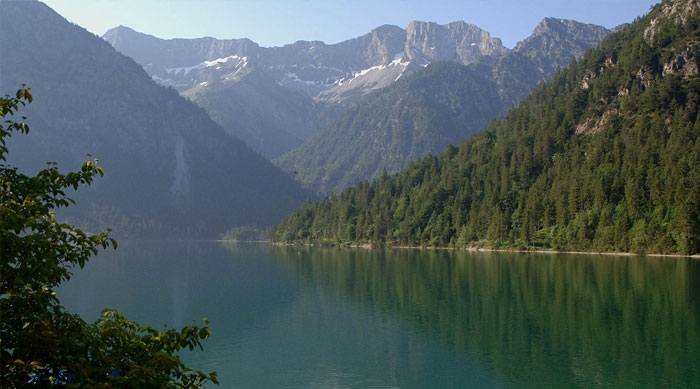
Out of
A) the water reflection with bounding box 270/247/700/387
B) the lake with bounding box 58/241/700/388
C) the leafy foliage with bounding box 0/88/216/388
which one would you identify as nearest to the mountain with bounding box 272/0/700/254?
the water reflection with bounding box 270/247/700/387

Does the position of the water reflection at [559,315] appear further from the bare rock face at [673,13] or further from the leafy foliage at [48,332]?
the bare rock face at [673,13]

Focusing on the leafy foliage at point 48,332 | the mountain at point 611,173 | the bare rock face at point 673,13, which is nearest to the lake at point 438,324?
the leafy foliage at point 48,332

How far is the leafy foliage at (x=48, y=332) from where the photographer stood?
10.0 m

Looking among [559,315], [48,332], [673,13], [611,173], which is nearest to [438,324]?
[559,315]

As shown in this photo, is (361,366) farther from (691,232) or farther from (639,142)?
(639,142)

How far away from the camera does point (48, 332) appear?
10.3m

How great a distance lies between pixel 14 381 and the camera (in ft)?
32.3

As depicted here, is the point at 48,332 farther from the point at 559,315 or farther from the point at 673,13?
the point at 673,13

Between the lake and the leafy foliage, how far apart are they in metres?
21.0

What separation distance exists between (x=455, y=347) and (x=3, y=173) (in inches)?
1264

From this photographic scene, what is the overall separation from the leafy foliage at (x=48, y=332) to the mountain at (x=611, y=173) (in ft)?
382

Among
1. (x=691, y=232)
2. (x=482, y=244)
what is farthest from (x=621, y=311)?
(x=482, y=244)

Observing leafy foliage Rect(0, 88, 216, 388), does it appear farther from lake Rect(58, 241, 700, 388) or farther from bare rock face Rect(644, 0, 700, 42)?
bare rock face Rect(644, 0, 700, 42)

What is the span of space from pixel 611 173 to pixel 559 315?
10554 cm
